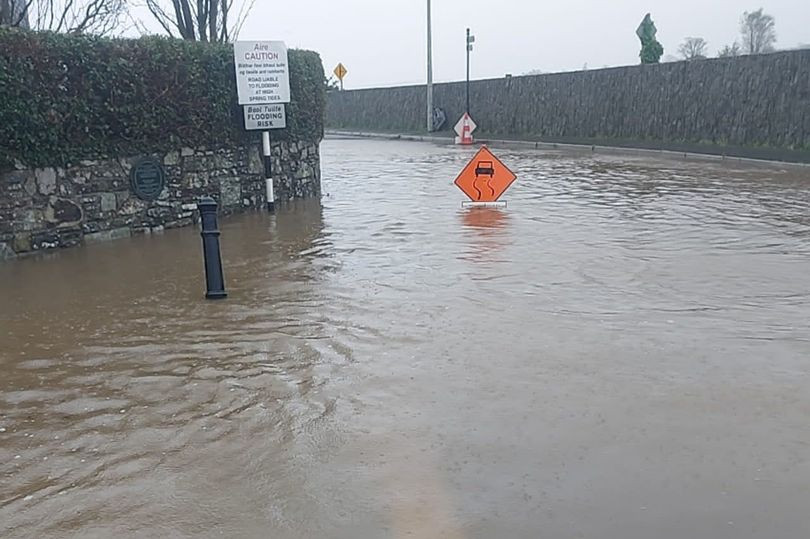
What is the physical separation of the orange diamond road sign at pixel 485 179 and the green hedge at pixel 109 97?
355cm

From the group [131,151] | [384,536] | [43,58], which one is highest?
[43,58]

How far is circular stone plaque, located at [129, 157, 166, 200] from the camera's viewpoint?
1102cm

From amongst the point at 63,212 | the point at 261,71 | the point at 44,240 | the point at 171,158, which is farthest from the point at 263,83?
the point at 44,240

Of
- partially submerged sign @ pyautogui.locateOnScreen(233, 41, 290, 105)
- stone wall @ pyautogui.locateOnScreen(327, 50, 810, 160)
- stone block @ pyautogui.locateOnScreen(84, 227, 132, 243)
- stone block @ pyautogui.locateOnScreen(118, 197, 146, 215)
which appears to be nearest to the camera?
stone block @ pyautogui.locateOnScreen(84, 227, 132, 243)

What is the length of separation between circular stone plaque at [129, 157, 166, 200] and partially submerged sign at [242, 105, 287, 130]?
5.67ft

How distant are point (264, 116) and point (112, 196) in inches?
114

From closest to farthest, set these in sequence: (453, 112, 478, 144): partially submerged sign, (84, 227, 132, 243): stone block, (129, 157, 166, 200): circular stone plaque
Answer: (84, 227, 132, 243): stone block
(129, 157, 166, 200): circular stone plaque
(453, 112, 478, 144): partially submerged sign

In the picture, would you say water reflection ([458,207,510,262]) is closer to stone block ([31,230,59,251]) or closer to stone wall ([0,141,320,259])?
stone wall ([0,141,320,259])

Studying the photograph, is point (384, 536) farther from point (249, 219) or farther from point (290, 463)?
point (249, 219)

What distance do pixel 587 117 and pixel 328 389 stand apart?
1117 inches

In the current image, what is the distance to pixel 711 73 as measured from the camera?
25.6 m

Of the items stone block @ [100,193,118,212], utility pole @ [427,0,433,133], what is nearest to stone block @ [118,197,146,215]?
stone block @ [100,193,118,212]

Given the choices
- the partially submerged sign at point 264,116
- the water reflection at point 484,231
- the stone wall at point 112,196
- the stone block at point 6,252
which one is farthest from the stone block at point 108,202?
the water reflection at point 484,231

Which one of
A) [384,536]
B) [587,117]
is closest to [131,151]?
[384,536]
